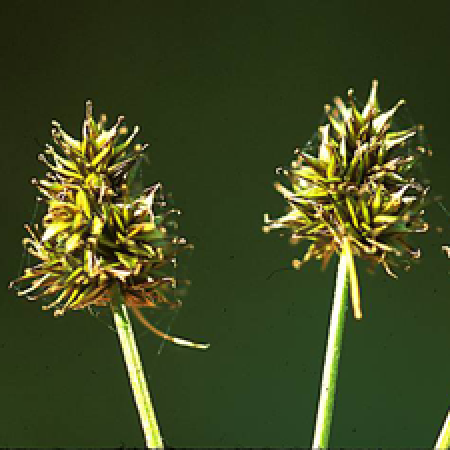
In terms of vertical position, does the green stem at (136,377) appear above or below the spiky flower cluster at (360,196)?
below

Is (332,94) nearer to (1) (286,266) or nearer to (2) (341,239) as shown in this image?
(1) (286,266)

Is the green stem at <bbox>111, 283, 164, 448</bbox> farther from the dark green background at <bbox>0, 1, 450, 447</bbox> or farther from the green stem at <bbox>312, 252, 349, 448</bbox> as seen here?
the dark green background at <bbox>0, 1, 450, 447</bbox>

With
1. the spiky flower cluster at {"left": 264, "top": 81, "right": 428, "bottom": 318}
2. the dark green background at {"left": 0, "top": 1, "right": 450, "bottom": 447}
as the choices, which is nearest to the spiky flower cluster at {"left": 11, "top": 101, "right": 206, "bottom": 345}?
the spiky flower cluster at {"left": 264, "top": 81, "right": 428, "bottom": 318}

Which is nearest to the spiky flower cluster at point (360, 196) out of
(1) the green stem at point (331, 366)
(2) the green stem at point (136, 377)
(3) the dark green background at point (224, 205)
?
(1) the green stem at point (331, 366)

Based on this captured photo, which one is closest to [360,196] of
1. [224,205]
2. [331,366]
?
[331,366]

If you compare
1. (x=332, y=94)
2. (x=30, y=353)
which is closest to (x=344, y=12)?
(x=332, y=94)

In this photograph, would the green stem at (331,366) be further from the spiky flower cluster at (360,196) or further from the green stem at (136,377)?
the green stem at (136,377)
